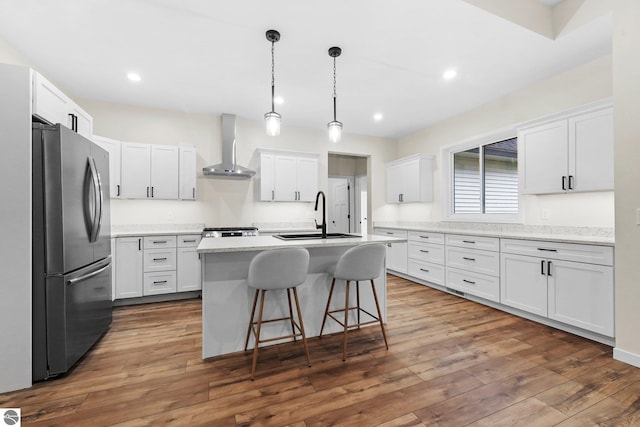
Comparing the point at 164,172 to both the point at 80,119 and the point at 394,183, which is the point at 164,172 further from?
the point at 394,183

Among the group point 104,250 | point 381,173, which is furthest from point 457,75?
point 104,250

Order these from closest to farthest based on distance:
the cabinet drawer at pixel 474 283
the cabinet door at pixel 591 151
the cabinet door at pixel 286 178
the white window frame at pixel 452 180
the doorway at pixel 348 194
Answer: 1. the cabinet door at pixel 591 151
2. the cabinet drawer at pixel 474 283
3. the white window frame at pixel 452 180
4. the cabinet door at pixel 286 178
5. the doorway at pixel 348 194

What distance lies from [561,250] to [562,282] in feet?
1.03

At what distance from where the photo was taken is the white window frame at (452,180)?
12.7 ft

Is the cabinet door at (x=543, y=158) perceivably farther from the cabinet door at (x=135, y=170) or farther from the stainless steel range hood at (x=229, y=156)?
the cabinet door at (x=135, y=170)

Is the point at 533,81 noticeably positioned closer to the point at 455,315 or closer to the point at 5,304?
the point at 455,315

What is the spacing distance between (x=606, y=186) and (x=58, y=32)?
5233 millimetres

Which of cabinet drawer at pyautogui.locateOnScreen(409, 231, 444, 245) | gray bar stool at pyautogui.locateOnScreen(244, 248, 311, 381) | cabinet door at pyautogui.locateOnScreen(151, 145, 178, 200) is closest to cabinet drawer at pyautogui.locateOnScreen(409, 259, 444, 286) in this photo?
cabinet drawer at pyautogui.locateOnScreen(409, 231, 444, 245)

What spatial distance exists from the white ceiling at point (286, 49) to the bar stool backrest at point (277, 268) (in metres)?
1.93

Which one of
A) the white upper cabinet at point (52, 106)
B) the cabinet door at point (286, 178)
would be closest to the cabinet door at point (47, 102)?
the white upper cabinet at point (52, 106)

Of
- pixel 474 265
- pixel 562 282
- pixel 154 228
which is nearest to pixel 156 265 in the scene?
pixel 154 228

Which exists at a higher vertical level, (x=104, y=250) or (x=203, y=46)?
(x=203, y=46)

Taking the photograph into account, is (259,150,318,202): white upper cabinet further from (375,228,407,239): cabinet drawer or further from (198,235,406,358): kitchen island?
(198,235,406,358): kitchen island

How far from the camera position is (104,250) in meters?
2.72
